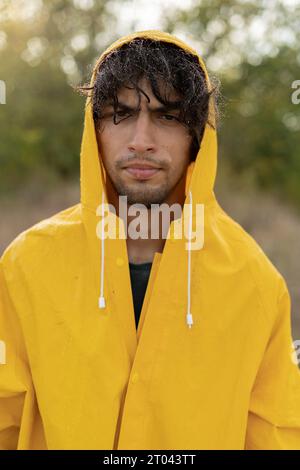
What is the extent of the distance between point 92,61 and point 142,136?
8.96 meters

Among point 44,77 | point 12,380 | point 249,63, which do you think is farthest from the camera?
point 249,63

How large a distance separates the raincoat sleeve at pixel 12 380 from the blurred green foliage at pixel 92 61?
28.1 feet

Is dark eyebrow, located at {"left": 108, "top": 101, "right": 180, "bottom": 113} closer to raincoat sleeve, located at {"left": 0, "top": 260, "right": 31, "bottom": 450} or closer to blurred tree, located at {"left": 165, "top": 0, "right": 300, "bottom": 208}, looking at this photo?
raincoat sleeve, located at {"left": 0, "top": 260, "right": 31, "bottom": 450}

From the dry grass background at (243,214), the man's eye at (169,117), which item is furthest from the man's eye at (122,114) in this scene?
the dry grass background at (243,214)

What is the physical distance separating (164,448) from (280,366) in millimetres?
454

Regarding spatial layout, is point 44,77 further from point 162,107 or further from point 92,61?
point 162,107

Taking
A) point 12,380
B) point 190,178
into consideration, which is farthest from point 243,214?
point 12,380

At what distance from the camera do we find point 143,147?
1.63 metres

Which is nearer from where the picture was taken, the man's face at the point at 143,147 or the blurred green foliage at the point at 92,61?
the man's face at the point at 143,147

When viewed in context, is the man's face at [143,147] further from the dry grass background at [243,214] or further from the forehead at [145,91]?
the dry grass background at [243,214]

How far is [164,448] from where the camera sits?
1.59m

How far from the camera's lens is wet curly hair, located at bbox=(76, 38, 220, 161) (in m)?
1.71

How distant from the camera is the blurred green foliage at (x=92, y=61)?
1025 cm
